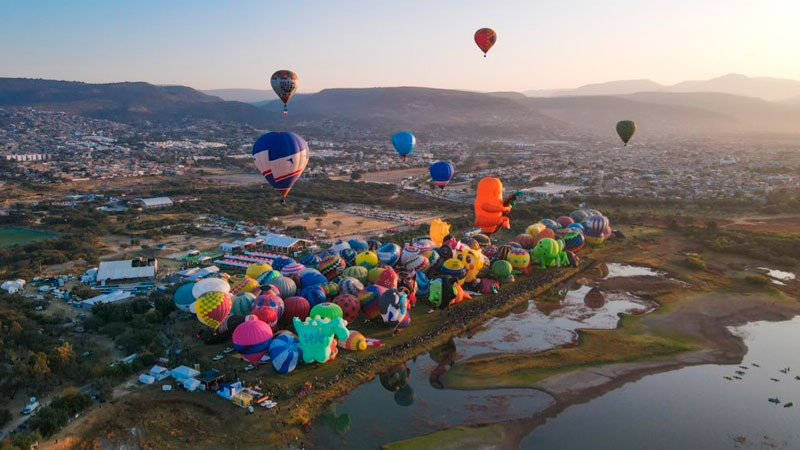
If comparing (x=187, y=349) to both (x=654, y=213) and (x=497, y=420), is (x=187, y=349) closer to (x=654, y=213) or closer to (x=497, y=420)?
(x=497, y=420)

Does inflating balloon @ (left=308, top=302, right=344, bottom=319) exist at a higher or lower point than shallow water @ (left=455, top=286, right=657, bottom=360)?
higher

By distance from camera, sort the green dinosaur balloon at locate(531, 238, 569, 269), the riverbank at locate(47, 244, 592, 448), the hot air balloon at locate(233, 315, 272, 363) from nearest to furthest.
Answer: the riverbank at locate(47, 244, 592, 448), the hot air balloon at locate(233, 315, 272, 363), the green dinosaur balloon at locate(531, 238, 569, 269)

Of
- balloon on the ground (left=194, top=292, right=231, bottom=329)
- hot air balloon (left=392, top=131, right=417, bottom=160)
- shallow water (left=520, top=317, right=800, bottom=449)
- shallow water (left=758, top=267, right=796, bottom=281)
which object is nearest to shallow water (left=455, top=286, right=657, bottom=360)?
shallow water (left=520, top=317, right=800, bottom=449)

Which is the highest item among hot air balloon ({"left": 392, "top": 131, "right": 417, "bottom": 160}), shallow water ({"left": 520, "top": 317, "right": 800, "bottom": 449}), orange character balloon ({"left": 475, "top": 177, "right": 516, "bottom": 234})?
hot air balloon ({"left": 392, "top": 131, "right": 417, "bottom": 160})

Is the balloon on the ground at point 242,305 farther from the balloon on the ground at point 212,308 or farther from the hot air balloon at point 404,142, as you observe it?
the hot air balloon at point 404,142

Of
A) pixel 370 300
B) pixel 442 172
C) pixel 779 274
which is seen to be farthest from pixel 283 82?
pixel 779 274

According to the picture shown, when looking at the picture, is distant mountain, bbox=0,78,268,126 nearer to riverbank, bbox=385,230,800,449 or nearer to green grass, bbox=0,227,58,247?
green grass, bbox=0,227,58,247

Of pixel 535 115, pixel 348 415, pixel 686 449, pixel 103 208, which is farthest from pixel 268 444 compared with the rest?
pixel 535 115
